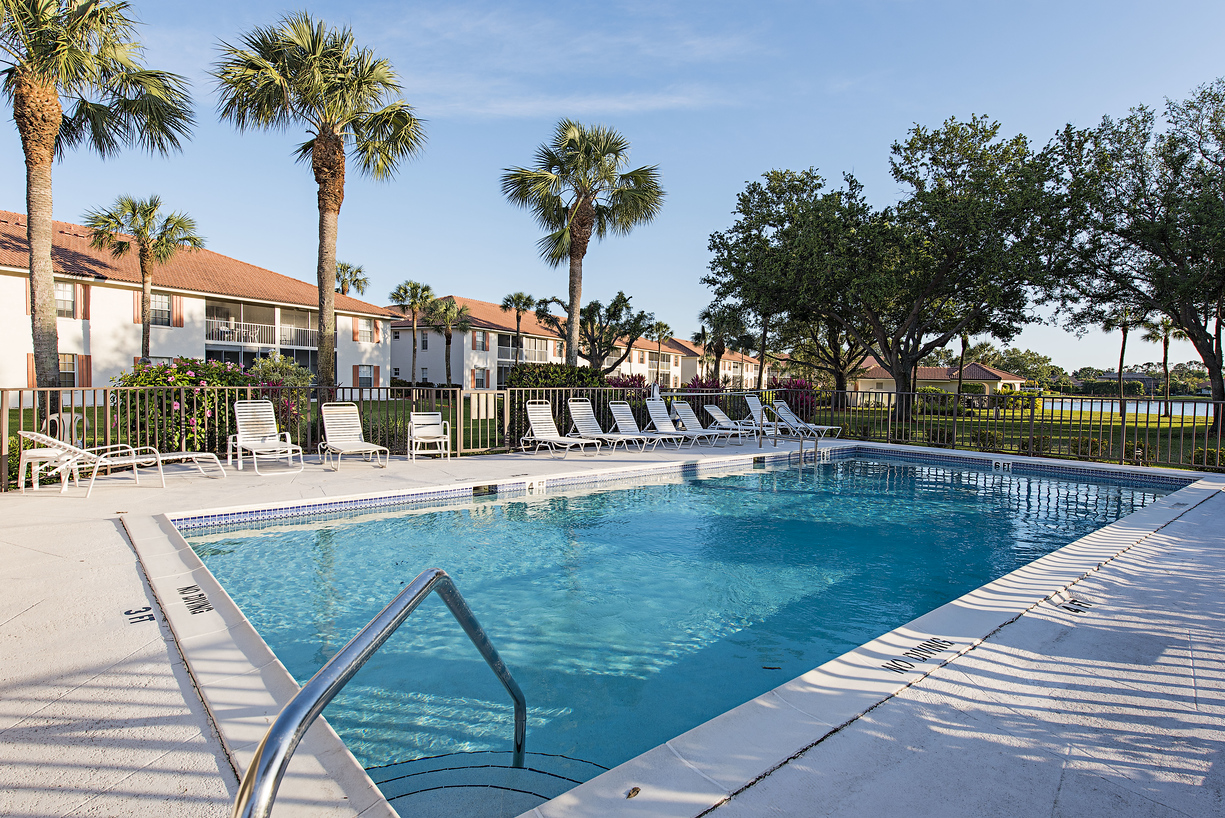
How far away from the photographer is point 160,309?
27.1 m

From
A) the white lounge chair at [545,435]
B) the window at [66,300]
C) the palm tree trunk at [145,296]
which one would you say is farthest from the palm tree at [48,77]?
the window at [66,300]

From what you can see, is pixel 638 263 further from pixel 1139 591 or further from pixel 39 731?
pixel 39 731

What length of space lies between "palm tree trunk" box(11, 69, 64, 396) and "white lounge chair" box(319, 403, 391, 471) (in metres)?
4.56

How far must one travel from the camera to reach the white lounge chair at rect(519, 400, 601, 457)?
1092 centimetres

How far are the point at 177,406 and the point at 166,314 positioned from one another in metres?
23.1

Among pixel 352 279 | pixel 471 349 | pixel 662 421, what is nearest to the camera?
pixel 662 421

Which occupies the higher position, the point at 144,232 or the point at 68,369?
the point at 144,232

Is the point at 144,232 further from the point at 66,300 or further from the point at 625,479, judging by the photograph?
the point at 625,479

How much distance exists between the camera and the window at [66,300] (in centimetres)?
2392

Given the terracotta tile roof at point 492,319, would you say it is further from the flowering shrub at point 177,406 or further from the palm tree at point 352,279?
the flowering shrub at point 177,406

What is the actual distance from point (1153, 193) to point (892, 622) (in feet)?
77.2

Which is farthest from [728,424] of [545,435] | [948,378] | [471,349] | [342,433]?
[948,378]

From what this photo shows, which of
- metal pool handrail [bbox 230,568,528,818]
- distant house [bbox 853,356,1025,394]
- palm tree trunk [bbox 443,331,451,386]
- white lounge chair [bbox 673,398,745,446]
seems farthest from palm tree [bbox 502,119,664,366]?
distant house [bbox 853,356,1025,394]

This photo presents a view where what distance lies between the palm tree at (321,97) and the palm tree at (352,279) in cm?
2933
